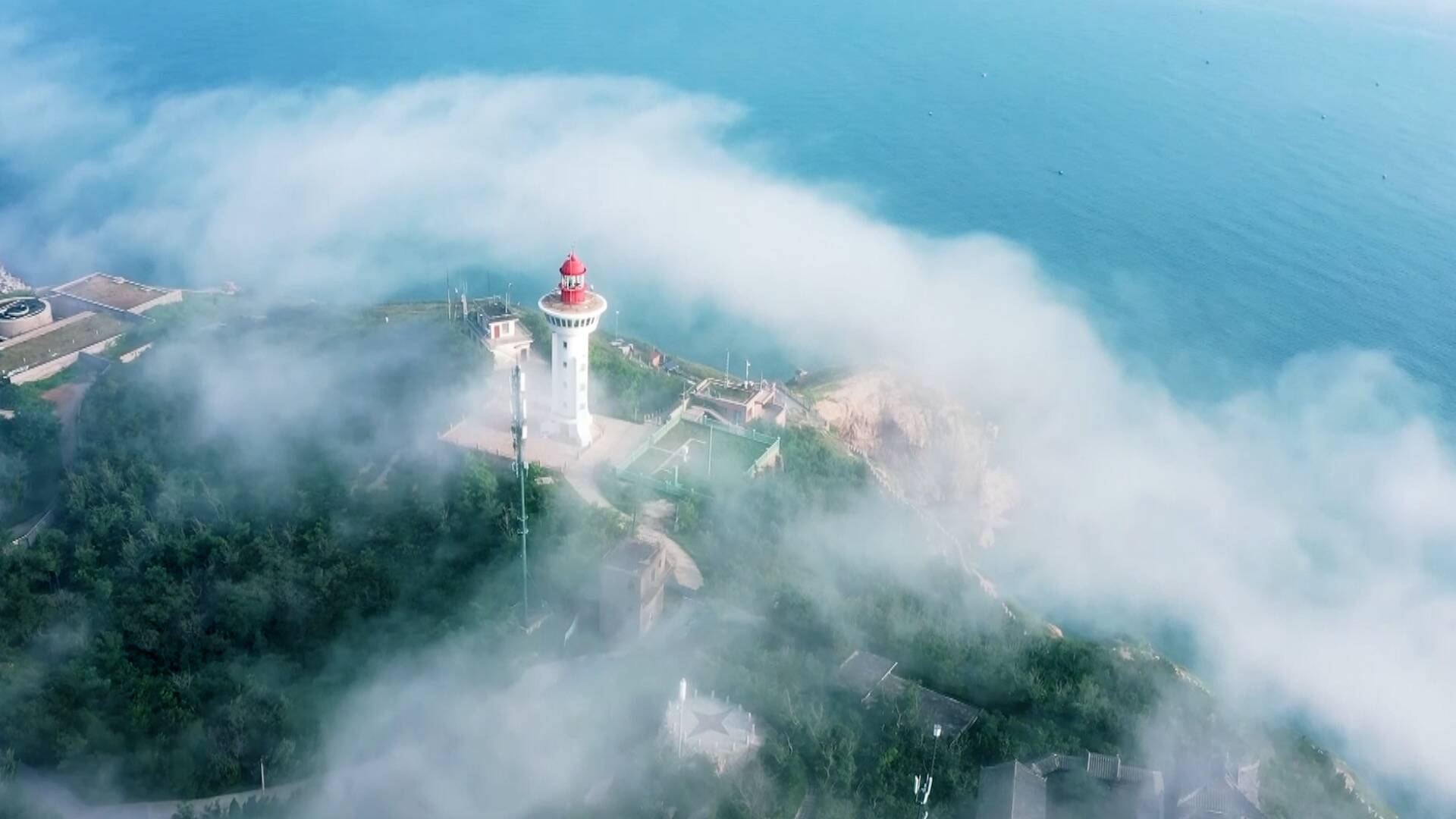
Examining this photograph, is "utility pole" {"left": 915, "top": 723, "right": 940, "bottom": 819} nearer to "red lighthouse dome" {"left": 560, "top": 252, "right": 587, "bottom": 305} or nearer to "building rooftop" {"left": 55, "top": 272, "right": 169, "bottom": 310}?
"red lighthouse dome" {"left": 560, "top": 252, "right": 587, "bottom": 305}

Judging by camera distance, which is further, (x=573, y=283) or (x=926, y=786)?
(x=573, y=283)

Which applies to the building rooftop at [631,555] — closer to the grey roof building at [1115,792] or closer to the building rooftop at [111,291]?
the grey roof building at [1115,792]

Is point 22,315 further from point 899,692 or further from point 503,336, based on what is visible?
point 899,692

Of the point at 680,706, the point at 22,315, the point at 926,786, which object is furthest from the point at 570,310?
the point at 22,315

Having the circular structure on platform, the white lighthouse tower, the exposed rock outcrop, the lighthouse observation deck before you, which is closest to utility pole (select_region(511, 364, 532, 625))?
the lighthouse observation deck

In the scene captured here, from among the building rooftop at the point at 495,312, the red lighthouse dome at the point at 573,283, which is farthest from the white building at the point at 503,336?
the red lighthouse dome at the point at 573,283

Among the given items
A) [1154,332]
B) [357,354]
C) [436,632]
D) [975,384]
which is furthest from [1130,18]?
[436,632]
